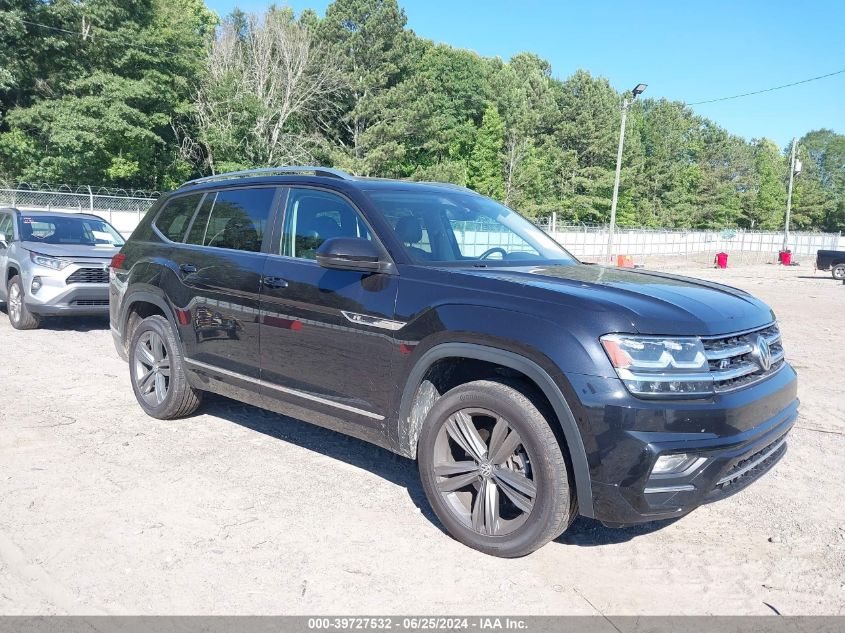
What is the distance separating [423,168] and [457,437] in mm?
48357

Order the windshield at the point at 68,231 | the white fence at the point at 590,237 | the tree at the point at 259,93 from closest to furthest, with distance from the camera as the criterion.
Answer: the windshield at the point at 68,231 < the white fence at the point at 590,237 < the tree at the point at 259,93

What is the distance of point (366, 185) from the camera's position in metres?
4.47

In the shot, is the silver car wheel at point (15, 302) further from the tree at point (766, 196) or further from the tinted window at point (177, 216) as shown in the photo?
the tree at point (766, 196)

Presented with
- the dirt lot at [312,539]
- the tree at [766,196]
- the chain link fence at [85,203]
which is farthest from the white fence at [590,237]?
the tree at [766,196]

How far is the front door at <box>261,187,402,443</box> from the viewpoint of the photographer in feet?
12.8

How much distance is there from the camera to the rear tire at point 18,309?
9.70 metres

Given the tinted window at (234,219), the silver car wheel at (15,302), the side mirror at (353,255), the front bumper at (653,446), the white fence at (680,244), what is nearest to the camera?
the front bumper at (653,446)

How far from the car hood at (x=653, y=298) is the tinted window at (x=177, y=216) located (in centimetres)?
274

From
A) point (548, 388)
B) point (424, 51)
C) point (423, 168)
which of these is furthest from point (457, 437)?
point (424, 51)

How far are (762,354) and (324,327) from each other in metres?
2.37

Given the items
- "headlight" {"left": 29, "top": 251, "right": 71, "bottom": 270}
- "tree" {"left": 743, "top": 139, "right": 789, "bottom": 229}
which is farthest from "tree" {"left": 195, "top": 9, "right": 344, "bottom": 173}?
"tree" {"left": 743, "top": 139, "right": 789, "bottom": 229}

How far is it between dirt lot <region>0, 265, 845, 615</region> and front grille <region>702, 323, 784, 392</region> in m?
0.93

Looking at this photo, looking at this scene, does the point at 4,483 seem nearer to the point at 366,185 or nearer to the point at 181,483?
the point at 181,483

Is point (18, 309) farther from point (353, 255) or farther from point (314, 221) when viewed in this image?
point (353, 255)
